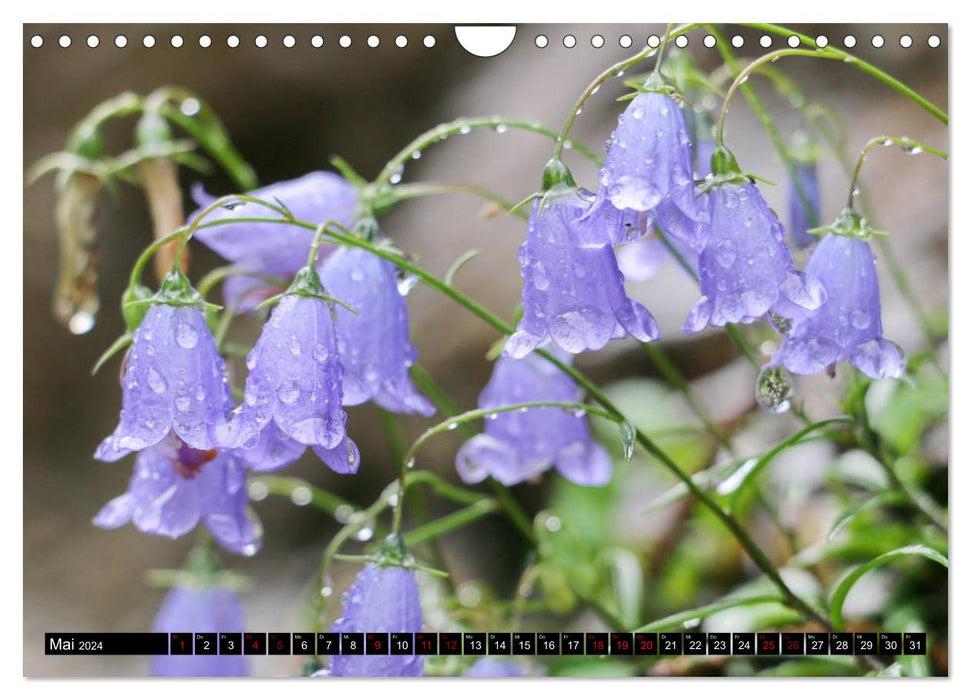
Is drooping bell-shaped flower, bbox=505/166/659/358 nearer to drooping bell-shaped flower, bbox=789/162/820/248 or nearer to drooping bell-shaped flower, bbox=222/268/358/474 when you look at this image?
drooping bell-shaped flower, bbox=222/268/358/474

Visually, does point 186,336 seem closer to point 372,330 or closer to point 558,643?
point 372,330

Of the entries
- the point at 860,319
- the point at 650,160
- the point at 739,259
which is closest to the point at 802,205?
the point at 860,319

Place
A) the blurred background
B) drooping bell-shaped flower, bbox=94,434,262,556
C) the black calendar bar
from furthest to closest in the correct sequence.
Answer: the blurred background, the black calendar bar, drooping bell-shaped flower, bbox=94,434,262,556

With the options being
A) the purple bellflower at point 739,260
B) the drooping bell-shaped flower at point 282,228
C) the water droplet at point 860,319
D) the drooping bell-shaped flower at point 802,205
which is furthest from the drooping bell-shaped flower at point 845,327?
the drooping bell-shaped flower at point 282,228

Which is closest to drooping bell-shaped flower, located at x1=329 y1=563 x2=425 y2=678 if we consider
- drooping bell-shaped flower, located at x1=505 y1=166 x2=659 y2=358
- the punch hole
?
drooping bell-shaped flower, located at x1=505 y1=166 x2=659 y2=358

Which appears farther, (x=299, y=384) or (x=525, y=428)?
(x=525, y=428)

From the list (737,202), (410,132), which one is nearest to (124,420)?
(737,202)
